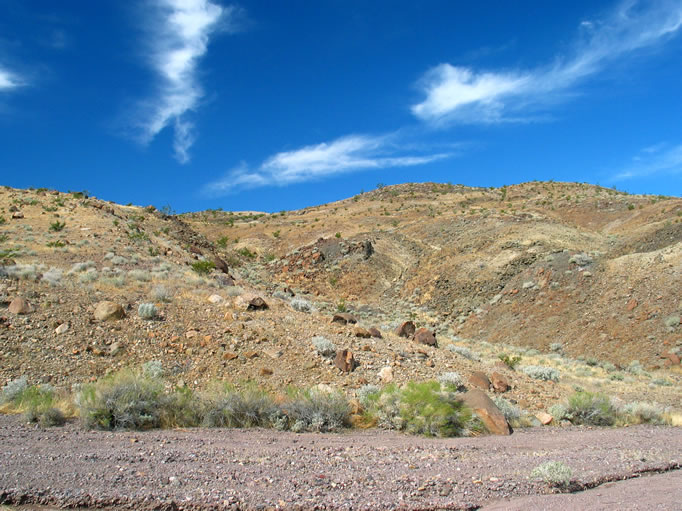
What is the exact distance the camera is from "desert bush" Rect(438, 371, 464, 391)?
31.9 ft

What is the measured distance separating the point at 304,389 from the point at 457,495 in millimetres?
4665

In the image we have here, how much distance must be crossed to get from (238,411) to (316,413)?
126 cm

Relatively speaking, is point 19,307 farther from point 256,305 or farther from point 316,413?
point 316,413

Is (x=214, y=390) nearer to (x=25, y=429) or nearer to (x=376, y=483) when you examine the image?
(x=25, y=429)

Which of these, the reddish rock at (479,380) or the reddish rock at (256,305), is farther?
the reddish rock at (256,305)

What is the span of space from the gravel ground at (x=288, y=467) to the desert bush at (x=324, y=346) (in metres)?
3.26

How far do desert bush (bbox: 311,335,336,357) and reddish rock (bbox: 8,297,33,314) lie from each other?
21.2 ft

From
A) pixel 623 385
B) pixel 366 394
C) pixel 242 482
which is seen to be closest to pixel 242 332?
pixel 366 394

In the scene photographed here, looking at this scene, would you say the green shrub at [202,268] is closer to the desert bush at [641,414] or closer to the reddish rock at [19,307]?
the reddish rock at [19,307]

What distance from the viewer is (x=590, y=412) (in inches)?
363

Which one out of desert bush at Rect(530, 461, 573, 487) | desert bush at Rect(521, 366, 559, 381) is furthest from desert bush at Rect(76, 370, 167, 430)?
desert bush at Rect(521, 366, 559, 381)

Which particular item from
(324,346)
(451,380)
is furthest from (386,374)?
(324,346)

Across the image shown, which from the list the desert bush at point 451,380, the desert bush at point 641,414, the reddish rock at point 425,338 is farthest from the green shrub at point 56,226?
the desert bush at point 641,414

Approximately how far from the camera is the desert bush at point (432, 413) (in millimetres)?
7508
